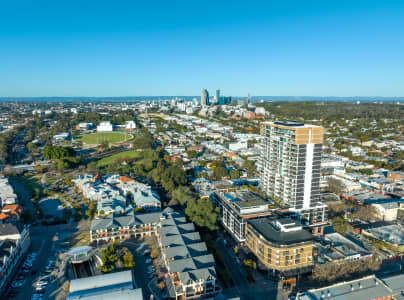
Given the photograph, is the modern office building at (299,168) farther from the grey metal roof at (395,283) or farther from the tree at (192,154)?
the tree at (192,154)

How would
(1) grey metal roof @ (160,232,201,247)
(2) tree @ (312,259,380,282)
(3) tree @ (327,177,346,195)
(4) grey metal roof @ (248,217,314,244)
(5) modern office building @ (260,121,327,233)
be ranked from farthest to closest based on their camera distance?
(3) tree @ (327,177,346,195), (5) modern office building @ (260,121,327,233), (1) grey metal roof @ (160,232,201,247), (4) grey metal roof @ (248,217,314,244), (2) tree @ (312,259,380,282)

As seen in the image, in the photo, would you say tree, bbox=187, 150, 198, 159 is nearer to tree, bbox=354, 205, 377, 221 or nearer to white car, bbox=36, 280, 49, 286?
tree, bbox=354, 205, 377, 221

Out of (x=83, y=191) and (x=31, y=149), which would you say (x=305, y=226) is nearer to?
(x=83, y=191)

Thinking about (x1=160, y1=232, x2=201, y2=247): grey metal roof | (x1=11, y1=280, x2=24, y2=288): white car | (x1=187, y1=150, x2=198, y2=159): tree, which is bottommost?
(x1=11, y1=280, x2=24, y2=288): white car

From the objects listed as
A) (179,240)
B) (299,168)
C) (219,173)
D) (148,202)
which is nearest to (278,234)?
(299,168)

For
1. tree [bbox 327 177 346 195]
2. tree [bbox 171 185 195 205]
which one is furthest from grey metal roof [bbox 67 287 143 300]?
tree [bbox 327 177 346 195]

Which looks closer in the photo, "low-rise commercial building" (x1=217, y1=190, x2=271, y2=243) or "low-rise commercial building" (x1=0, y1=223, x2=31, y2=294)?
"low-rise commercial building" (x1=0, y1=223, x2=31, y2=294)

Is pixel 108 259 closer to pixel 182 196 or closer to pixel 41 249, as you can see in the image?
pixel 41 249

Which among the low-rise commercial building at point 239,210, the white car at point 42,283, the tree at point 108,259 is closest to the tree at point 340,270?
the low-rise commercial building at point 239,210
